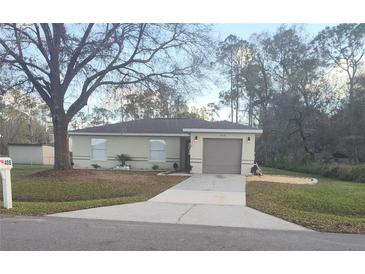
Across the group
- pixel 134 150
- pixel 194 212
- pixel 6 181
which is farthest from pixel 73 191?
pixel 134 150

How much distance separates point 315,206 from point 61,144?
39.8ft

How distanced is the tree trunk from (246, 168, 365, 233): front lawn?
29.8 feet

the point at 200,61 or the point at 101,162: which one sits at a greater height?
the point at 200,61

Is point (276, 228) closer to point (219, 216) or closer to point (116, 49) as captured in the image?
point (219, 216)

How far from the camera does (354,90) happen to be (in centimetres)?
3181

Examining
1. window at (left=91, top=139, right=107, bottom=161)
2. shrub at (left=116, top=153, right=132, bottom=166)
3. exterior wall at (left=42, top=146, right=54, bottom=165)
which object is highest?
window at (left=91, top=139, right=107, bottom=161)

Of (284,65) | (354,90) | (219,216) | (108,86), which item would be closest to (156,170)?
(108,86)

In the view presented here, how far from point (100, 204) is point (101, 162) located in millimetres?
14153

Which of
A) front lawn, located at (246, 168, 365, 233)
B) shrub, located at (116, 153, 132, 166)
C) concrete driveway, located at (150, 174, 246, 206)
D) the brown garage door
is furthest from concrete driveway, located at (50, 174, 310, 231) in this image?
shrub, located at (116, 153, 132, 166)

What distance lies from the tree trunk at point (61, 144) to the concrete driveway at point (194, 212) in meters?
7.49

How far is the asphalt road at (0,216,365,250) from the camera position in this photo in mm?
5691

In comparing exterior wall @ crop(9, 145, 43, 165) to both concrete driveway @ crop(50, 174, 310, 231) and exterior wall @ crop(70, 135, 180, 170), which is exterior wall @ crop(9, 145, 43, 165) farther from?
concrete driveway @ crop(50, 174, 310, 231)

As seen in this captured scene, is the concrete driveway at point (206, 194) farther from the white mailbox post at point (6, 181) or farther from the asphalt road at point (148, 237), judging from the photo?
the white mailbox post at point (6, 181)

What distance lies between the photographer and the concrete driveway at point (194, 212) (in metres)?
7.81
